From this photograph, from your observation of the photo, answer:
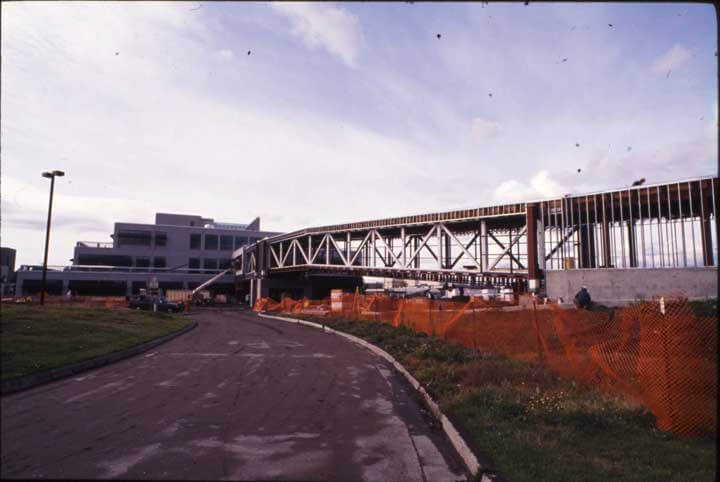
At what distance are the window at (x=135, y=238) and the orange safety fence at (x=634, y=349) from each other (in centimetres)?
7236

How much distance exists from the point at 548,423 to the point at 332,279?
2584 inches

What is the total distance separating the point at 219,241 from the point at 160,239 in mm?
9644

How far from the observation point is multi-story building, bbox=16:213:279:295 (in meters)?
70.8

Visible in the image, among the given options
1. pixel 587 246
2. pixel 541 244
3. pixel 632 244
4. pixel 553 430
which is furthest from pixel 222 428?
pixel 541 244

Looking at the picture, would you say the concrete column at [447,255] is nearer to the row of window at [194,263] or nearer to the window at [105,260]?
the row of window at [194,263]

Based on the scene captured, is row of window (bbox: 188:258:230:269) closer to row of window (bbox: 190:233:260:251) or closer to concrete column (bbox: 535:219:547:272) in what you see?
row of window (bbox: 190:233:260:251)

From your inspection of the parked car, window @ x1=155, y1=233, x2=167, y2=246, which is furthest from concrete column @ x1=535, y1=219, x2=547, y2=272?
window @ x1=155, y1=233, x2=167, y2=246

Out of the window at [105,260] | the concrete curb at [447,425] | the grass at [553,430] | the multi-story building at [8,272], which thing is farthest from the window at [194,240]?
the grass at [553,430]

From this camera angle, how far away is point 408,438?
288 inches

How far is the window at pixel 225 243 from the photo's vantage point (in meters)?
85.8

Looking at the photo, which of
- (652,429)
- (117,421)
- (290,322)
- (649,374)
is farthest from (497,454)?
(290,322)

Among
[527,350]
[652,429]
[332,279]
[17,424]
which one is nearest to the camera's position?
[17,424]

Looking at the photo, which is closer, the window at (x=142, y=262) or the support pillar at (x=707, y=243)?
the support pillar at (x=707, y=243)

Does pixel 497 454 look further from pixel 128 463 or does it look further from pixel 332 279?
pixel 332 279
